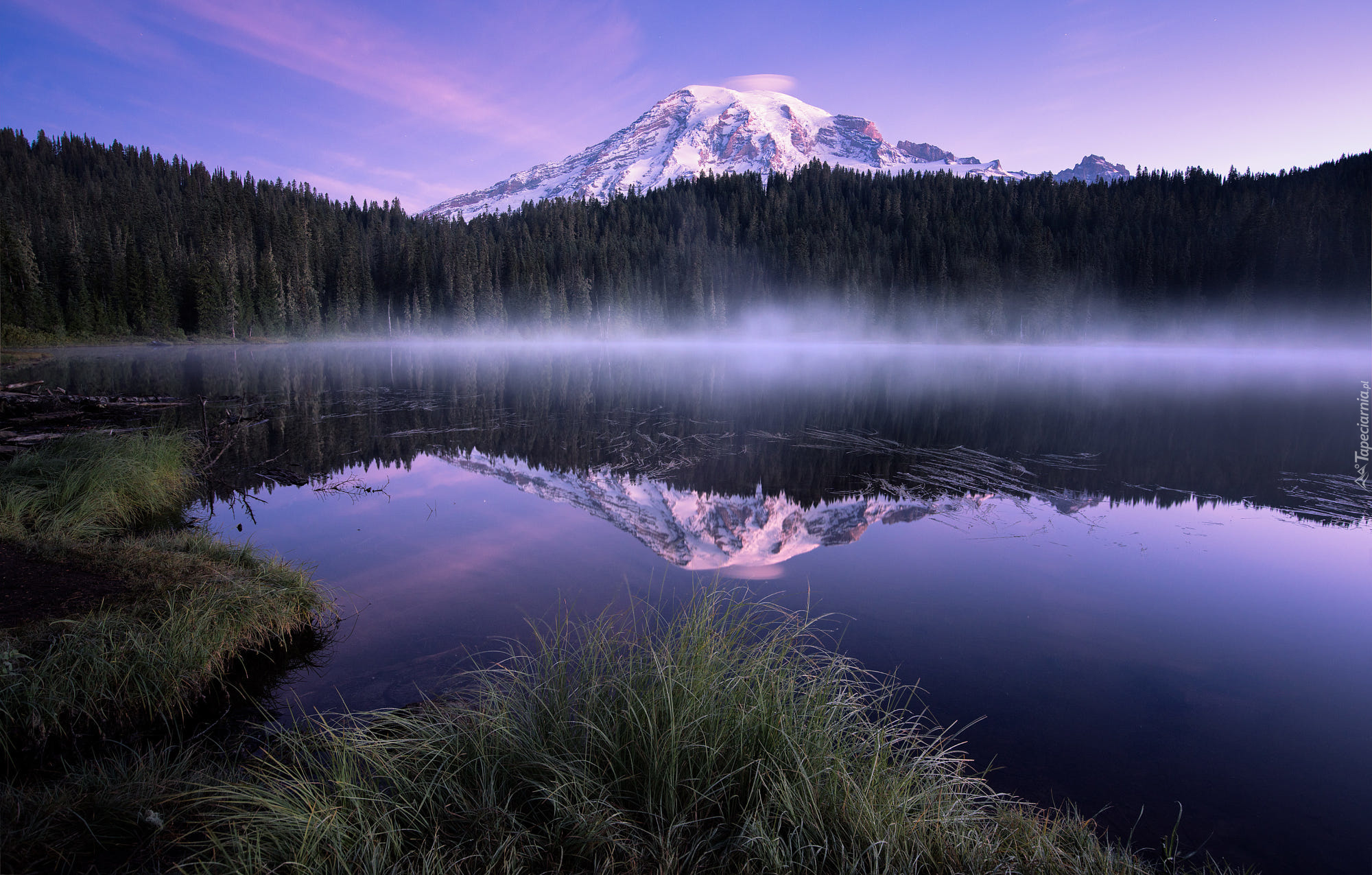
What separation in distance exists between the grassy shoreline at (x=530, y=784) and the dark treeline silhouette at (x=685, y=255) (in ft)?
276

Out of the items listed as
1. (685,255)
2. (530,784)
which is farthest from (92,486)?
(685,255)

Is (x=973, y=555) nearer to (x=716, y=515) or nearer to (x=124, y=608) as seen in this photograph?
(x=716, y=515)

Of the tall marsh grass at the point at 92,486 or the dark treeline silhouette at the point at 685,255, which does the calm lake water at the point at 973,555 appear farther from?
the dark treeline silhouette at the point at 685,255

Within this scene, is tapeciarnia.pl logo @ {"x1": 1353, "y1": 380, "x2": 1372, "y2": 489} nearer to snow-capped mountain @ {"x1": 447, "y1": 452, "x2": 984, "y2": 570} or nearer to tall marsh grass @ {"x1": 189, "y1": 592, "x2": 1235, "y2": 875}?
snow-capped mountain @ {"x1": 447, "y1": 452, "x2": 984, "y2": 570}

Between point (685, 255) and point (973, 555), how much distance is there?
360 ft

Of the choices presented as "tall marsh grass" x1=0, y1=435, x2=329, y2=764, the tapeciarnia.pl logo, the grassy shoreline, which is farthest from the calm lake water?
the grassy shoreline

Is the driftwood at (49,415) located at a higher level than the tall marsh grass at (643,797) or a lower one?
higher

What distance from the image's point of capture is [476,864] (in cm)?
303

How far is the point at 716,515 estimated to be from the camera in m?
12.0

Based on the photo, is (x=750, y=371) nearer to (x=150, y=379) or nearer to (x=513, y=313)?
(x=150, y=379)

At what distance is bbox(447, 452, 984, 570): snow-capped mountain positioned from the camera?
1020 cm

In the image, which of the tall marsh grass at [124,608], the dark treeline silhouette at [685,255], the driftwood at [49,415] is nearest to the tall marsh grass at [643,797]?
the tall marsh grass at [124,608]

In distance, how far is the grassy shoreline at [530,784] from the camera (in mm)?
3041

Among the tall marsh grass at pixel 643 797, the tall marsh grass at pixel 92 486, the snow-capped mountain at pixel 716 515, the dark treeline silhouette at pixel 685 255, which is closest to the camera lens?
the tall marsh grass at pixel 643 797
